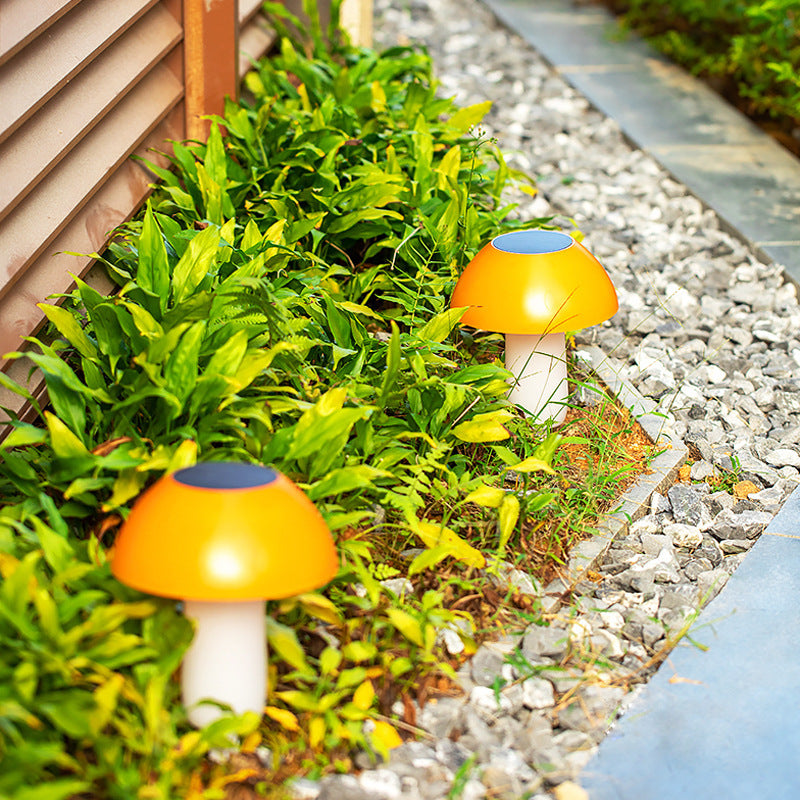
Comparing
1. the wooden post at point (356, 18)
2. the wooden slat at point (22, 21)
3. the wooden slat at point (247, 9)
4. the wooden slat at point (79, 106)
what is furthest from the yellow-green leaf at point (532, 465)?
the wooden post at point (356, 18)

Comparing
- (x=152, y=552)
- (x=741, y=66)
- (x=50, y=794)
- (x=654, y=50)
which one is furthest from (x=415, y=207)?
(x=654, y=50)

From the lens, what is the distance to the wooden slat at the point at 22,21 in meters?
2.48

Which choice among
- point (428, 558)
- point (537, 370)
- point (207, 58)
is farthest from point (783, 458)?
point (207, 58)

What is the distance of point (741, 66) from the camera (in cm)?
572

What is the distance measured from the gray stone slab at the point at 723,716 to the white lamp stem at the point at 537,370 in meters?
0.72

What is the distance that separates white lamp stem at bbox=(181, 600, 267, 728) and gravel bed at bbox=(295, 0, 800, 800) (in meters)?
0.22

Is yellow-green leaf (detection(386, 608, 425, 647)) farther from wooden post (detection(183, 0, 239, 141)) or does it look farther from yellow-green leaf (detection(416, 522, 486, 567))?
wooden post (detection(183, 0, 239, 141))

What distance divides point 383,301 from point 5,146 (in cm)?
136

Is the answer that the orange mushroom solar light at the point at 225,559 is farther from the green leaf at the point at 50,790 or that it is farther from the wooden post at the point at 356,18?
the wooden post at the point at 356,18

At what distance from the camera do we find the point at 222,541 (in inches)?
70.6

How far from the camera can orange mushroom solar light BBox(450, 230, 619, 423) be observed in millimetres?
2760

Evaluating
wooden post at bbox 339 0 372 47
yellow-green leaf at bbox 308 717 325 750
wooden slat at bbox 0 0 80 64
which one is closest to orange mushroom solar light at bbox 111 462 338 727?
yellow-green leaf at bbox 308 717 325 750

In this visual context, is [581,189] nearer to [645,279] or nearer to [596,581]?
[645,279]

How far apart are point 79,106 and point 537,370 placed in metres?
1.54
